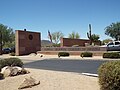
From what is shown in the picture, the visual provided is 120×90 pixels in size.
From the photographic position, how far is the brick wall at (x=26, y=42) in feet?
129

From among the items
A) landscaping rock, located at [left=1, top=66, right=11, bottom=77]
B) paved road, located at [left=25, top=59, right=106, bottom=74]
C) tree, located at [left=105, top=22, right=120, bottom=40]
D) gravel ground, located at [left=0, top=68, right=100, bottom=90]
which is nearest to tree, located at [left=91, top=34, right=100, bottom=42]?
tree, located at [left=105, top=22, right=120, bottom=40]

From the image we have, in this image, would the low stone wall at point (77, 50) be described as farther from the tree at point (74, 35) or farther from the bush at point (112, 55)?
the tree at point (74, 35)

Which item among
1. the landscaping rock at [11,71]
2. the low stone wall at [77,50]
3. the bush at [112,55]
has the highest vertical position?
the low stone wall at [77,50]

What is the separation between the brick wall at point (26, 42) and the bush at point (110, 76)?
32.3 m

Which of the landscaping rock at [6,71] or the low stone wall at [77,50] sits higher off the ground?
the low stone wall at [77,50]

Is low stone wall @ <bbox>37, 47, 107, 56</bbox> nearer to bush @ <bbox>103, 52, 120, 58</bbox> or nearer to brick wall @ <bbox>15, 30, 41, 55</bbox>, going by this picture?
brick wall @ <bbox>15, 30, 41, 55</bbox>

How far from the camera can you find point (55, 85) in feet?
32.0

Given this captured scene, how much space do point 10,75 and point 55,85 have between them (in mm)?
3248

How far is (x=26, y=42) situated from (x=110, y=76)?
34391 millimetres

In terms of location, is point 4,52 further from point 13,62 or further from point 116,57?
point 13,62

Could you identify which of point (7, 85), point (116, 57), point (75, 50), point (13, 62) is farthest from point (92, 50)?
point (7, 85)

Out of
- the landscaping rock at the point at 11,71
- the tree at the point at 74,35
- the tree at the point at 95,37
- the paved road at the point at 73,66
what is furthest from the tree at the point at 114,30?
the landscaping rock at the point at 11,71

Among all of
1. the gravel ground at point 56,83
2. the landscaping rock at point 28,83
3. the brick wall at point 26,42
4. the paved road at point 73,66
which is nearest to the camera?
the gravel ground at point 56,83

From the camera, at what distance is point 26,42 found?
135 feet
